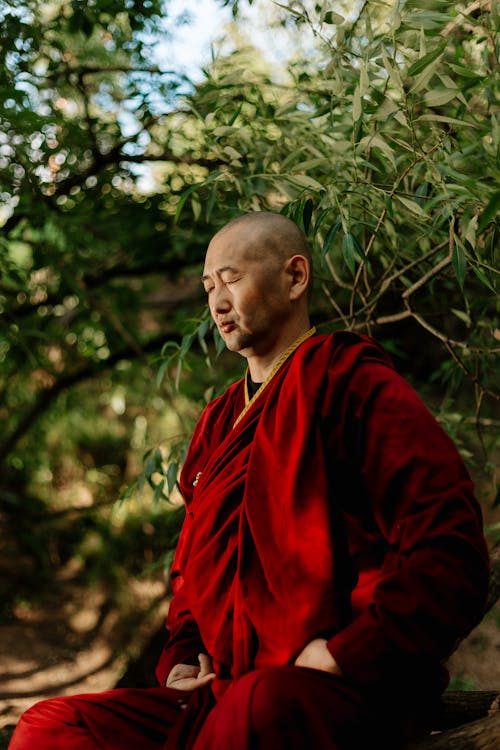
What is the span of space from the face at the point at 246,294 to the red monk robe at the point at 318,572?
101mm

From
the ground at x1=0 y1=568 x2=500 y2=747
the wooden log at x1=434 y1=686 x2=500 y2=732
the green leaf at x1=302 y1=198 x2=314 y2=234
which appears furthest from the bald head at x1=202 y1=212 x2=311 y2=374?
the ground at x1=0 y1=568 x2=500 y2=747

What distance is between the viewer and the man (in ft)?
4.12

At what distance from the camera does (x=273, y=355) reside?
173 cm

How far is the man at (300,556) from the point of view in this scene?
1.26 meters

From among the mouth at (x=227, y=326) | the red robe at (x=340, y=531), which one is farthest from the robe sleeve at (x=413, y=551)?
the mouth at (x=227, y=326)

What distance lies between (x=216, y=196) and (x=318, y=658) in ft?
6.21

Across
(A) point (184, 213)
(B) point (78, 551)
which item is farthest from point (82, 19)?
(B) point (78, 551)

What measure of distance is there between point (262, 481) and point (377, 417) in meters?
0.26

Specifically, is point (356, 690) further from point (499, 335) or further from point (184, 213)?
point (184, 213)

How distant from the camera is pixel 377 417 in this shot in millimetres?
1397

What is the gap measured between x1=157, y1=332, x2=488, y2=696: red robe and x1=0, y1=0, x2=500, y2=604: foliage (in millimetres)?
403

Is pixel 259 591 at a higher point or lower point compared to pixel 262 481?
lower

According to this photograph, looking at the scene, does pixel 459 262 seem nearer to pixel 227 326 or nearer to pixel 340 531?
pixel 227 326

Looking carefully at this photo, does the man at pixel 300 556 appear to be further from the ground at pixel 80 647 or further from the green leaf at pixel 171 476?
the ground at pixel 80 647
